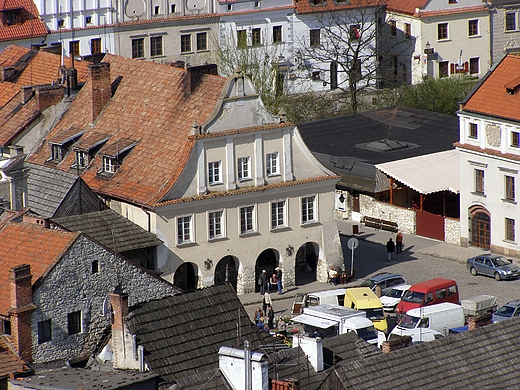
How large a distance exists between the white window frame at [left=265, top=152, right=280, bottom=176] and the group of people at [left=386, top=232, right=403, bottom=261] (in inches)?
388

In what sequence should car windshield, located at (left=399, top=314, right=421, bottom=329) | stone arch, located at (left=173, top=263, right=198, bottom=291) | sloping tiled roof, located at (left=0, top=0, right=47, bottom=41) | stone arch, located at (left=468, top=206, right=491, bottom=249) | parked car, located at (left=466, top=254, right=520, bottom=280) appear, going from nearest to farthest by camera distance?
car windshield, located at (left=399, top=314, right=421, bottom=329) → stone arch, located at (left=173, top=263, right=198, bottom=291) → parked car, located at (left=466, top=254, right=520, bottom=280) → stone arch, located at (left=468, top=206, right=491, bottom=249) → sloping tiled roof, located at (left=0, top=0, right=47, bottom=41)

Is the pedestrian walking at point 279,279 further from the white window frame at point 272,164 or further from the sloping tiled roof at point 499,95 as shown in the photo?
the sloping tiled roof at point 499,95

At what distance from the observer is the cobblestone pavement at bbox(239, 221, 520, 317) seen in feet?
273

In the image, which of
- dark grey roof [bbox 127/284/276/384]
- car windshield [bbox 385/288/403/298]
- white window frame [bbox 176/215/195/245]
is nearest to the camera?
dark grey roof [bbox 127/284/276/384]

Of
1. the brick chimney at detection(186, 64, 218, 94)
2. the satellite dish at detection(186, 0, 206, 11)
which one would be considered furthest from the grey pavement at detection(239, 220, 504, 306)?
the satellite dish at detection(186, 0, 206, 11)

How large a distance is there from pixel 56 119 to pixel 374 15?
5058 centimetres

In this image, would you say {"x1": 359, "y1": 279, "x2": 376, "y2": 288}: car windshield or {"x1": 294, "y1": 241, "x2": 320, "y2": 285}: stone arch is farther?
{"x1": 294, "y1": 241, "x2": 320, "y2": 285}: stone arch

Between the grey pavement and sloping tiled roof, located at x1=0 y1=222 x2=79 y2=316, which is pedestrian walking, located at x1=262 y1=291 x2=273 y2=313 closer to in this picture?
the grey pavement

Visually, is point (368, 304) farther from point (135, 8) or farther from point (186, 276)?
point (135, 8)

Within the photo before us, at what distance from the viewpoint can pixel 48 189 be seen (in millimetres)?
80750

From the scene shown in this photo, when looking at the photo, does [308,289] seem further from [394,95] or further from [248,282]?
[394,95]

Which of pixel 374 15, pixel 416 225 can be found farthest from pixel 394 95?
pixel 416 225

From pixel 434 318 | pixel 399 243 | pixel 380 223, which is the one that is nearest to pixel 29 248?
pixel 434 318

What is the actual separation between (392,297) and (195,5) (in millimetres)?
55207
